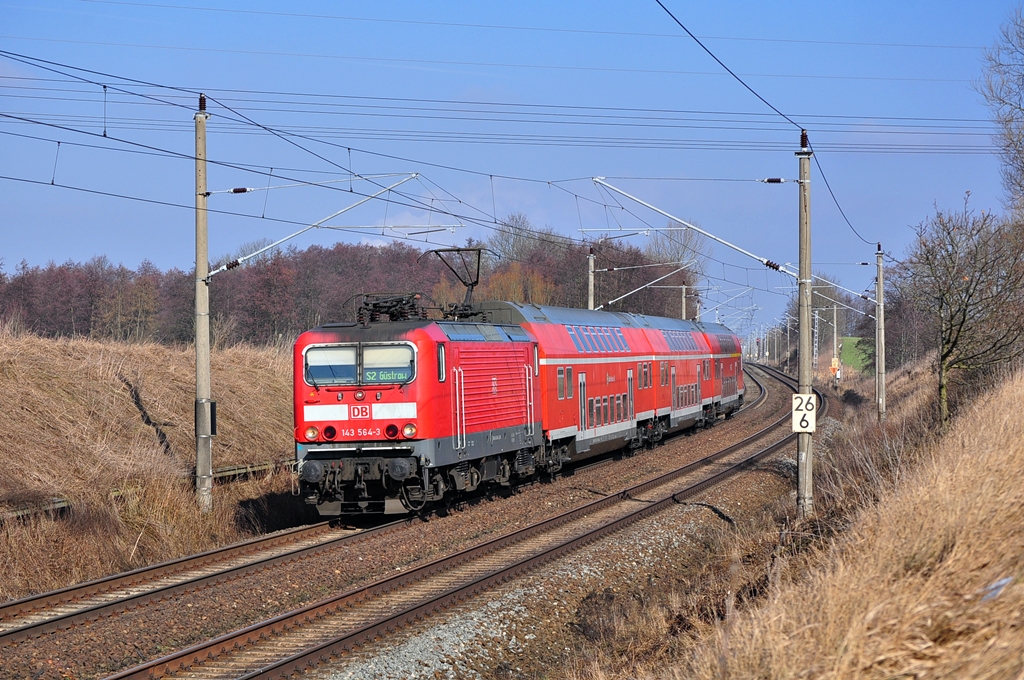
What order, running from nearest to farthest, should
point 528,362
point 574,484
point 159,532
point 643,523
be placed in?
point 159,532 → point 643,523 → point 528,362 → point 574,484

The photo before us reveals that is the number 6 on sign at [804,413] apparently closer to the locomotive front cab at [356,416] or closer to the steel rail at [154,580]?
the locomotive front cab at [356,416]

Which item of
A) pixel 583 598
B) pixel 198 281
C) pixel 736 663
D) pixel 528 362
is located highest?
pixel 198 281

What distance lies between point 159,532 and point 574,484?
937cm

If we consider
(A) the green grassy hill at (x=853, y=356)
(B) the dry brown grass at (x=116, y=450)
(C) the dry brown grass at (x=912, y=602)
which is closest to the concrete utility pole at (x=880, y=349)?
(B) the dry brown grass at (x=116, y=450)

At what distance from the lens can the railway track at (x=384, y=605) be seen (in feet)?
29.2

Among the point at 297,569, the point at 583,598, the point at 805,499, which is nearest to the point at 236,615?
the point at 297,569

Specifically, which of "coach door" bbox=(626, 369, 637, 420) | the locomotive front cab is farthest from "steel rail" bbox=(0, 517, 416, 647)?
"coach door" bbox=(626, 369, 637, 420)

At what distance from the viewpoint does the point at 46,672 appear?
8.71 meters

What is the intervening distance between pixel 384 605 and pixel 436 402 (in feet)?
15.9

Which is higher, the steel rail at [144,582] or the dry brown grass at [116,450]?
the dry brown grass at [116,450]

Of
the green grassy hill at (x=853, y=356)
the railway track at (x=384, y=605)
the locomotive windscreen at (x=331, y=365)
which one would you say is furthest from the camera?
the green grassy hill at (x=853, y=356)

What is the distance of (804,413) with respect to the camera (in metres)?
15.4

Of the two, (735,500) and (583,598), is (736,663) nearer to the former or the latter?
(583,598)

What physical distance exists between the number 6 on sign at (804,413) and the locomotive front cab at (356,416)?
19.5ft
